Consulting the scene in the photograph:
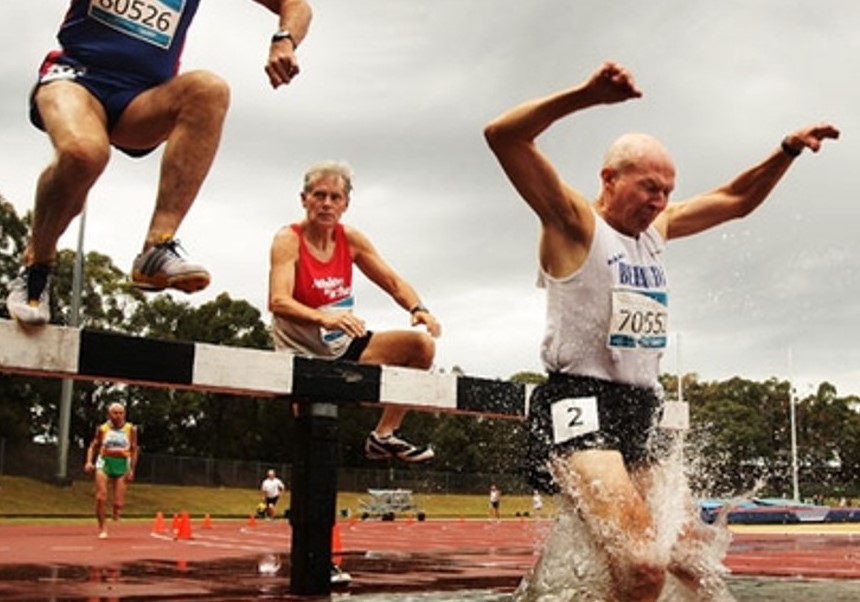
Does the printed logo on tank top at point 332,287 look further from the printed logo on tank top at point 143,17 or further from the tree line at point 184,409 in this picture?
the tree line at point 184,409

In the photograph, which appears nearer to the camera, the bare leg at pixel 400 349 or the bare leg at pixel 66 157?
the bare leg at pixel 66 157

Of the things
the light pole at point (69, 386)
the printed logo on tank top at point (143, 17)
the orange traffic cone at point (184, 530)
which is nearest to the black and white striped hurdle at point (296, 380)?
the printed logo on tank top at point (143, 17)

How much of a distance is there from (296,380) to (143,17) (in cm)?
187

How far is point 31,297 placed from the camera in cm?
428

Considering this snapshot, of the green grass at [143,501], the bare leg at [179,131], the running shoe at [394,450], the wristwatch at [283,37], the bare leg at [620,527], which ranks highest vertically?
the wristwatch at [283,37]

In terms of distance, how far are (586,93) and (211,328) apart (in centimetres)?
4745

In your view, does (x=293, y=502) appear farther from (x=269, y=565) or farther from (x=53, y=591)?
(x=269, y=565)

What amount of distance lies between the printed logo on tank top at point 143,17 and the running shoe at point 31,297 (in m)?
0.98

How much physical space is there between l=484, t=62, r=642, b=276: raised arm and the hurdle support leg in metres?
1.98

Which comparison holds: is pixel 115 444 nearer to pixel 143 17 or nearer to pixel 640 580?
pixel 143 17

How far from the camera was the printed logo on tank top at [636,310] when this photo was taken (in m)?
3.66

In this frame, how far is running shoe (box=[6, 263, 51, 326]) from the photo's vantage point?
4.23m

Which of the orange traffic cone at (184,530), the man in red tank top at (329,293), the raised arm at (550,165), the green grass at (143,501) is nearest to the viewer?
the raised arm at (550,165)

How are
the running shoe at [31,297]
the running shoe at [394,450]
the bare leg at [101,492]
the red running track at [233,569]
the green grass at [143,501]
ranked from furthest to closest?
the green grass at [143,501] → the bare leg at [101,492] → the red running track at [233,569] → the running shoe at [394,450] → the running shoe at [31,297]
